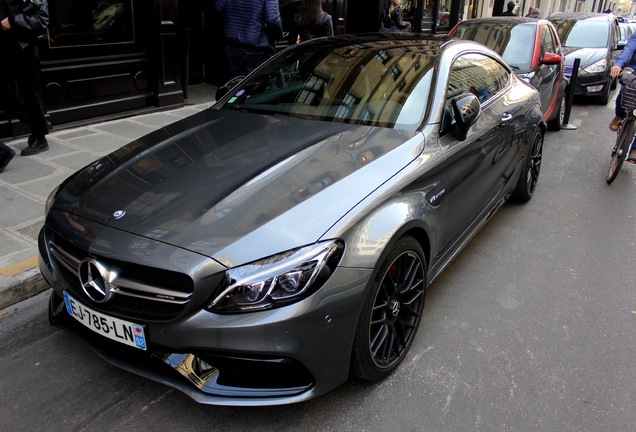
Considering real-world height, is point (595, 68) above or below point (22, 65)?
below

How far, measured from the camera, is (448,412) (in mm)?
2553

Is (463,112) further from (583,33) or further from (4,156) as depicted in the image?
(583,33)

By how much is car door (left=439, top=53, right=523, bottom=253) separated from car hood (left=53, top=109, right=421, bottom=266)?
1.54ft

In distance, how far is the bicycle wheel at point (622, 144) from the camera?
5.95 m

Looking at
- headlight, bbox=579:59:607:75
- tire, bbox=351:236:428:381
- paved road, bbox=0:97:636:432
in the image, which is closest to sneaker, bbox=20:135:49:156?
paved road, bbox=0:97:636:432

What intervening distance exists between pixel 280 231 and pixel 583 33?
38.8 feet

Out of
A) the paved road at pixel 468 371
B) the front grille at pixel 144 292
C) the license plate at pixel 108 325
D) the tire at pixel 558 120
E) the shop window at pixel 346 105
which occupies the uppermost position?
the shop window at pixel 346 105

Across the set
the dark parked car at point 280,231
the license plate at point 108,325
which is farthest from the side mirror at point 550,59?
the license plate at point 108,325

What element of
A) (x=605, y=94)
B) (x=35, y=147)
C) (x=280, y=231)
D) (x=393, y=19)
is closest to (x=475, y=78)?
(x=280, y=231)

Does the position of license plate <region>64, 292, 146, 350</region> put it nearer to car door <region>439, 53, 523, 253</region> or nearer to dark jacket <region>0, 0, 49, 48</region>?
car door <region>439, 53, 523, 253</region>

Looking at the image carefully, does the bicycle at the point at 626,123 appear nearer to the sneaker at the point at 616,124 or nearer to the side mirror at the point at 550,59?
the sneaker at the point at 616,124

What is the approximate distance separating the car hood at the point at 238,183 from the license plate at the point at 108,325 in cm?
38

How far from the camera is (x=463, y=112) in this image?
319cm

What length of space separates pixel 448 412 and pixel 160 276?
1.48 meters
